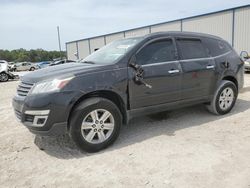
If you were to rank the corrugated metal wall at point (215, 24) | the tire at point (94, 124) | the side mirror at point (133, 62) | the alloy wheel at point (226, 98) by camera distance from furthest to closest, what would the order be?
the corrugated metal wall at point (215, 24) < the alloy wheel at point (226, 98) < the side mirror at point (133, 62) < the tire at point (94, 124)

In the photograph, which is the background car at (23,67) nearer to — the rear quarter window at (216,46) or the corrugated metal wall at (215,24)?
the corrugated metal wall at (215,24)

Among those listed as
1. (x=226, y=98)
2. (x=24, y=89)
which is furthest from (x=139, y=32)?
(x=24, y=89)

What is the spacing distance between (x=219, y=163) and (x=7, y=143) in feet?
10.8

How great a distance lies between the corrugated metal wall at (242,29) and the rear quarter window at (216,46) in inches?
607

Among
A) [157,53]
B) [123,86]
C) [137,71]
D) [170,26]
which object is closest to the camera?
[123,86]

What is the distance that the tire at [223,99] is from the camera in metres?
5.37

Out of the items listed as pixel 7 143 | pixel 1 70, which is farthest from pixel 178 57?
pixel 1 70

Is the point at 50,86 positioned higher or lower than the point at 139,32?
lower

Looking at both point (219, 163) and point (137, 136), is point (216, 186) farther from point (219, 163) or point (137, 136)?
point (137, 136)

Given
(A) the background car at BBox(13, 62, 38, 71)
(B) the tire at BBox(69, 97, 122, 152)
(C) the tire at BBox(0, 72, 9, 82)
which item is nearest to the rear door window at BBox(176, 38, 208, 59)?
(B) the tire at BBox(69, 97, 122, 152)

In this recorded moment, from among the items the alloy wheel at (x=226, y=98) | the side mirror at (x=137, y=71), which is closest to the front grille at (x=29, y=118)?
the side mirror at (x=137, y=71)

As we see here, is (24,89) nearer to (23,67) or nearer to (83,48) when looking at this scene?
(23,67)

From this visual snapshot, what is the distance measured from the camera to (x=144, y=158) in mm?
3594

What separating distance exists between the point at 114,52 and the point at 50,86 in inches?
56.3
